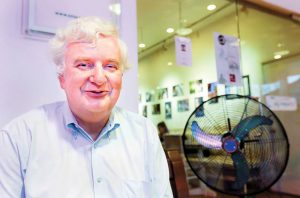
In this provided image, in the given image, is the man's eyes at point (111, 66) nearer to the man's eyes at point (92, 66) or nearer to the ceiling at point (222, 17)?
the man's eyes at point (92, 66)

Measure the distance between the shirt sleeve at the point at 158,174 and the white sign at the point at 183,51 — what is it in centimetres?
84

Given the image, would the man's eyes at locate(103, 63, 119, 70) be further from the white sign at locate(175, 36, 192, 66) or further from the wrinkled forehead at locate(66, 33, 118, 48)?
the white sign at locate(175, 36, 192, 66)

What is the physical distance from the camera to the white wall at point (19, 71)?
109cm

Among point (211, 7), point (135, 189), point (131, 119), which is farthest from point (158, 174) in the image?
point (211, 7)

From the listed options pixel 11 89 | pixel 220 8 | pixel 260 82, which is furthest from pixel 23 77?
pixel 260 82

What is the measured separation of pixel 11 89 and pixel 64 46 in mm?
344

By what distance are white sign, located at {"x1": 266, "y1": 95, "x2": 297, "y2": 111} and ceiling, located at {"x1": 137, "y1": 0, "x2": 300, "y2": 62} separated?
1.30 ft

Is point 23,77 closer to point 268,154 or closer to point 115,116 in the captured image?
point 115,116

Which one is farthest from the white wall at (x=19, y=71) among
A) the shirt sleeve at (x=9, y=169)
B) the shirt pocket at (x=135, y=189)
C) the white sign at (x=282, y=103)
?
the white sign at (x=282, y=103)

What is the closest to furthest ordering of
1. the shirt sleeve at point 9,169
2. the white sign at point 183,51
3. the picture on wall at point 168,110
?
the shirt sleeve at point 9,169 < the white sign at point 183,51 < the picture on wall at point 168,110

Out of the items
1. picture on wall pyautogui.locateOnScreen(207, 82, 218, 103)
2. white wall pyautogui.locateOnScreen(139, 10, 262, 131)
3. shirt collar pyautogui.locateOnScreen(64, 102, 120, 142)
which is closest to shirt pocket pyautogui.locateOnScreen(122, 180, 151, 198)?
shirt collar pyautogui.locateOnScreen(64, 102, 120, 142)

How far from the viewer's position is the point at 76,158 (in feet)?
3.06

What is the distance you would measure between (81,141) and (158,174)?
319 millimetres

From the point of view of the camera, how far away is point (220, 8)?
2076 millimetres
